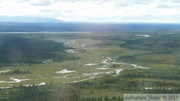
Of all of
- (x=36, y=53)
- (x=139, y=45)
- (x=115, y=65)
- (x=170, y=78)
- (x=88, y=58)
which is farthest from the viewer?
(x=139, y=45)

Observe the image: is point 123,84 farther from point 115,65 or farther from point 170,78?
point 115,65

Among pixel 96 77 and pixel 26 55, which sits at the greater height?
pixel 26 55

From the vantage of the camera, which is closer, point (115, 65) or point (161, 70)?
point (161, 70)

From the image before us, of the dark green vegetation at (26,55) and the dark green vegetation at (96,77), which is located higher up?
the dark green vegetation at (26,55)

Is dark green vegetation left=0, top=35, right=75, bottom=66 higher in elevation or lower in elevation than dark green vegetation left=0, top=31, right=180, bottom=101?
higher

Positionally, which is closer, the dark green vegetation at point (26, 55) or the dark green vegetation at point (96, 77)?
the dark green vegetation at point (96, 77)

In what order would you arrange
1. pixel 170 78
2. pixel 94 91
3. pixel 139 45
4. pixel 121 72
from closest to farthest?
pixel 94 91 → pixel 170 78 → pixel 121 72 → pixel 139 45

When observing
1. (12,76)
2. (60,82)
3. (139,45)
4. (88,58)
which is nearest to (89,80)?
(60,82)

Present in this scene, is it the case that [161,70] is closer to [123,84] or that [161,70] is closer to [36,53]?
[123,84]

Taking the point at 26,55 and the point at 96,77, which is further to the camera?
the point at 26,55

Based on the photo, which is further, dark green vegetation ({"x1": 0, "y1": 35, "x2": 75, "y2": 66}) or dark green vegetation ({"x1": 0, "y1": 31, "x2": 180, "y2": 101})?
dark green vegetation ({"x1": 0, "y1": 35, "x2": 75, "y2": 66})
